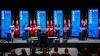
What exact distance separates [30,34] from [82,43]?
196 inches

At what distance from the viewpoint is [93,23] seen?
2491 cm

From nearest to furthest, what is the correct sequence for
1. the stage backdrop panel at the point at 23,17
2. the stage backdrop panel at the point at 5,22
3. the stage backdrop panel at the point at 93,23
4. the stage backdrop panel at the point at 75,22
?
the stage backdrop panel at the point at 93,23
the stage backdrop panel at the point at 75,22
the stage backdrop panel at the point at 5,22
the stage backdrop panel at the point at 23,17

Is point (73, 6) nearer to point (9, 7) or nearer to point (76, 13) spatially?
point (76, 13)

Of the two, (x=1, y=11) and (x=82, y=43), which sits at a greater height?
(x=1, y=11)

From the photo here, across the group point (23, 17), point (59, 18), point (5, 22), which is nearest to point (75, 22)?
point (59, 18)

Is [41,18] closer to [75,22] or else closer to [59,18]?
[59,18]

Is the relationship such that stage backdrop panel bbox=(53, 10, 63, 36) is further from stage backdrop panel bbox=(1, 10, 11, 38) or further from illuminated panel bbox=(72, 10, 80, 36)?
stage backdrop panel bbox=(1, 10, 11, 38)

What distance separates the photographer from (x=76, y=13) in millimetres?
25172

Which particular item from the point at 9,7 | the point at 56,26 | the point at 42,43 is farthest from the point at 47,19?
the point at 42,43

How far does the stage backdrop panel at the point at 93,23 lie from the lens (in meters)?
24.8

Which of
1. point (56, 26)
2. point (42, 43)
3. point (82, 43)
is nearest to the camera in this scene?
point (42, 43)

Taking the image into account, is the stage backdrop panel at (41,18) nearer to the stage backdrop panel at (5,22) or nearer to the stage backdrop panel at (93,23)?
the stage backdrop panel at (5,22)

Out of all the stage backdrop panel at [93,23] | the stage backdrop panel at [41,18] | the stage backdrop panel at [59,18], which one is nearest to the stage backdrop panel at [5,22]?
the stage backdrop panel at [41,18]

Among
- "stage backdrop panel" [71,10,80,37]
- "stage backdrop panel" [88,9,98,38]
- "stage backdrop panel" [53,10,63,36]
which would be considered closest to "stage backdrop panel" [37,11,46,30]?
"stage backdrop panel" [53,10,63,36]
